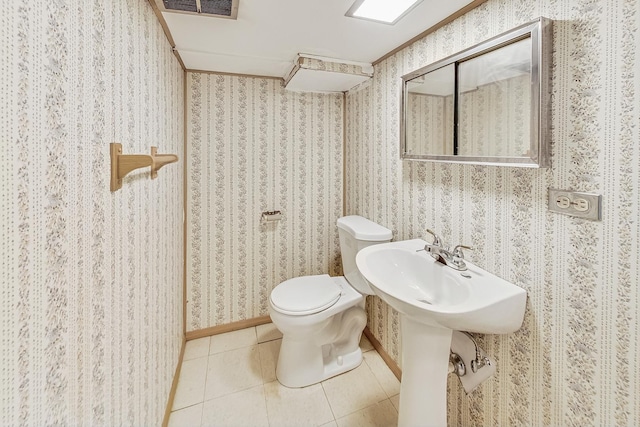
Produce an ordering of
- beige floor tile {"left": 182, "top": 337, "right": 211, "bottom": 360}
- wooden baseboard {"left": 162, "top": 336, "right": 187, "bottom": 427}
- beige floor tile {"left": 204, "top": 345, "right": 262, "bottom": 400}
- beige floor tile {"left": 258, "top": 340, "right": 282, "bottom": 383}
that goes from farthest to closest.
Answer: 1. beige floor tile {"left": 182, "top": 337, "right": 211, "bottom": 360}
2. beige floor tile {"left": 258, "top": 340, "right": 282, "bottom": 383}
3. beige floor tile {"left": 204, "top": 345, "right": 262, "bottom": 400}
4. wooden baseboard {"left": 162, "top": 336, "right": 187, "bottom": 427}

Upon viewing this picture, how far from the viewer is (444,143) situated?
53.6 inches

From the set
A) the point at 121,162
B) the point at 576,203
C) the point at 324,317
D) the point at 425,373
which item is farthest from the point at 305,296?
the point at 576,203

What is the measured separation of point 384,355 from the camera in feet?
6.40

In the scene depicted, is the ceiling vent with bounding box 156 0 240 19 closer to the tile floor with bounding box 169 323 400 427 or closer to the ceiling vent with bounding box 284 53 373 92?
the ceiling vent with bounding box 284 53 373 92

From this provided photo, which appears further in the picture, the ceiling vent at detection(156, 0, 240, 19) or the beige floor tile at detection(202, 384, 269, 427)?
the beige floor tile at detection(202, 384, 269, 427)

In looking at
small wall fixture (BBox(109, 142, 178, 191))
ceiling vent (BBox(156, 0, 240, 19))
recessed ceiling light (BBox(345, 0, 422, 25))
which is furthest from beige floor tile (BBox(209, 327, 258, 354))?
recessed ceiling light (BBox(345, 0, 422, 25))

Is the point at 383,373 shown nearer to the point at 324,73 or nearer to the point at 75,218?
the point at 75,218

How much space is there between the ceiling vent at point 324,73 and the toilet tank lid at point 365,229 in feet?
3.22

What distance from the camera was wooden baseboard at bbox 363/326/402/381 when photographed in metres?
1.80

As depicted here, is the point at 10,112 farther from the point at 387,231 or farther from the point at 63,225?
the point at 387,231

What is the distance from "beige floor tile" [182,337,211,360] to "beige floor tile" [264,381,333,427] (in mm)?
591

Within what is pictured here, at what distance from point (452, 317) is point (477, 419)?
74 cm

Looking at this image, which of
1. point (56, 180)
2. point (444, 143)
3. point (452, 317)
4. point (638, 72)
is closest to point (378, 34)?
point (444, 143)

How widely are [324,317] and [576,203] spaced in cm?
126
